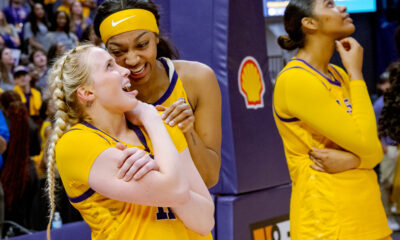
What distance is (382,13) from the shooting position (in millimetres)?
10633

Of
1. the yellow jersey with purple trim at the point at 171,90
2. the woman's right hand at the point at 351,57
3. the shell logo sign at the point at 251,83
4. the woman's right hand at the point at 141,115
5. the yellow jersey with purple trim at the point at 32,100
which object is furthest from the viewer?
the yellow jersey with purple trim at the point at 32,100

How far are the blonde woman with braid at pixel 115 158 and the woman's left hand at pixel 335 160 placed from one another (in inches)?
29.1

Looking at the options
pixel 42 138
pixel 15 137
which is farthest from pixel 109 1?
pixel 42 138

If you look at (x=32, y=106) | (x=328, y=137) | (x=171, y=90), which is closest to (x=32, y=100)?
(x=32, y=106)

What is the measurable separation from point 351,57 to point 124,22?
3.63ft

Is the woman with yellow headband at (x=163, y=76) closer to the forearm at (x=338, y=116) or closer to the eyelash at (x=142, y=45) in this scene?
the eyelash at (x=142, y=45)

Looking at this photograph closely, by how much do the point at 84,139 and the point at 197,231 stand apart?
1.61 feet

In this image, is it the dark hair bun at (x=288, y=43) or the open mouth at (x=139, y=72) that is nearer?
the open mouth at (x=139, y=72)

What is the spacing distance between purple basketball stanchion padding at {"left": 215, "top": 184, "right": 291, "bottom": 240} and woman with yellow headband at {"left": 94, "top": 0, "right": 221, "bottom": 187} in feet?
4.72

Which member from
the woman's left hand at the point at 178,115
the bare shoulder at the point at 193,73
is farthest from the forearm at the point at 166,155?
the bare shoulder at the point at 193,73

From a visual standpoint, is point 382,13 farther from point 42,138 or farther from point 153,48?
point 153,48

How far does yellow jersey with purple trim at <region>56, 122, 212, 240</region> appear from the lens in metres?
1.81

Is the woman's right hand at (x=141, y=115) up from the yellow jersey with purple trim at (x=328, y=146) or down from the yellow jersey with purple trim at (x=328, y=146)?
up

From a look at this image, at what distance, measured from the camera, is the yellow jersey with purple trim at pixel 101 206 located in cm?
181
